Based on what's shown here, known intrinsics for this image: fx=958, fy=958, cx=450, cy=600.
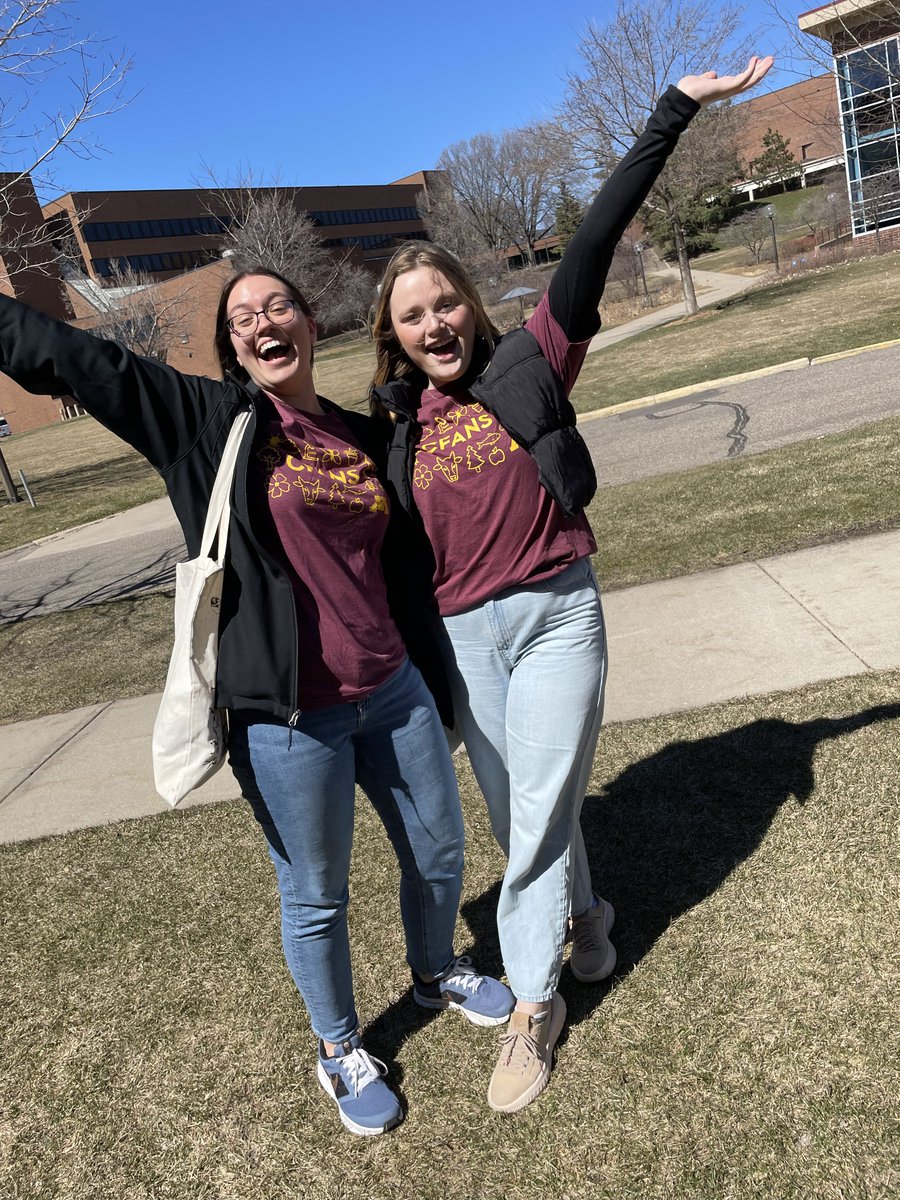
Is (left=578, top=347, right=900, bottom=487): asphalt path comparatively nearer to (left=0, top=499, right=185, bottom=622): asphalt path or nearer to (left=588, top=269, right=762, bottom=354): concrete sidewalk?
(left=0, top=499, right=185, bottom=622): asphalt path

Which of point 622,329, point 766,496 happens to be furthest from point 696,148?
point 766,496

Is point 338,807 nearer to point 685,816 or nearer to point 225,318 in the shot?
point 225,318

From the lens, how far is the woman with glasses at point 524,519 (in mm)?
2285

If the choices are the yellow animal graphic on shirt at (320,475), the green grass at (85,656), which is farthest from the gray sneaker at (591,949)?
the green grass at (85,656)

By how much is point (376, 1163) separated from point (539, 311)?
2103mm

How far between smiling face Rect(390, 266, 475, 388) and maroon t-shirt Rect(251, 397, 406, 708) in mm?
345

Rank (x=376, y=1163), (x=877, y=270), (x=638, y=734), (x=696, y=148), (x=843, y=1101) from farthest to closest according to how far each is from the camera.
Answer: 1. (x=696, y=148)
2. (x=877, y=270)
3. (x=638, y=734)
4. (x=376, y=1163)
5. (x=843, y=1101)

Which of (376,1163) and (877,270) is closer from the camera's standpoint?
(376,1163)

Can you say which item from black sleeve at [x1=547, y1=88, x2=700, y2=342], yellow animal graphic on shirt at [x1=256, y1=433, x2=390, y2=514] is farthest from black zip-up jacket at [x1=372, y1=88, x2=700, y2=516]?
yellow animal graphic on shirt at [x1=256, y1=433, x2=390, y2=514]

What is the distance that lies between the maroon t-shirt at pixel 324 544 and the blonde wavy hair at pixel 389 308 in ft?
1.25

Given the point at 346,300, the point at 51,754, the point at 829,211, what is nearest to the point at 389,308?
the point at 51,754

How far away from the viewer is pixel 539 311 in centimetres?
240

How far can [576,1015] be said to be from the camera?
8.53 feet

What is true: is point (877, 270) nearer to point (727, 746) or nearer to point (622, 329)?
point (622, 329)
